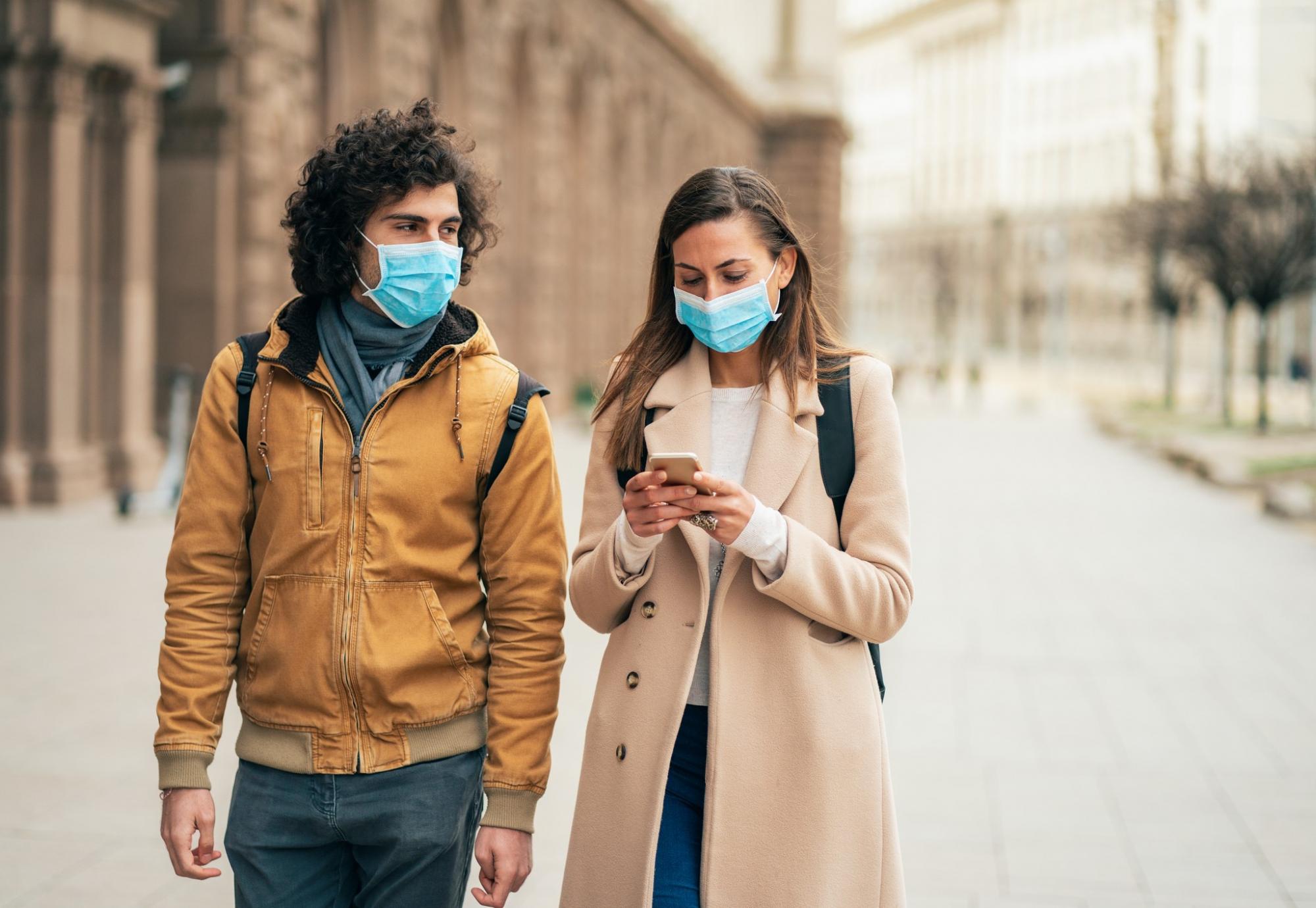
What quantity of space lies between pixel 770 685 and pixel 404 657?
2.10 feet

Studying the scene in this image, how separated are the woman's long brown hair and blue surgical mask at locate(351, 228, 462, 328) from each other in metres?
0.40

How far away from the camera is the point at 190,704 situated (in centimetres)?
268

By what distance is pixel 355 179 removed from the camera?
2717 mm

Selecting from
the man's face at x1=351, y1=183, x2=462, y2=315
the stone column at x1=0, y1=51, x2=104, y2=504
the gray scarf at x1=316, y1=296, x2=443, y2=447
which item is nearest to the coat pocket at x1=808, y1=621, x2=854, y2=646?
the gray scarf at x1=316, y1=296, x2=443, y2=447

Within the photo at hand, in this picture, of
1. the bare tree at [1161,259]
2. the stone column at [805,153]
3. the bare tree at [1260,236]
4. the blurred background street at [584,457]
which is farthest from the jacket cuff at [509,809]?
the stone column at [805,153]

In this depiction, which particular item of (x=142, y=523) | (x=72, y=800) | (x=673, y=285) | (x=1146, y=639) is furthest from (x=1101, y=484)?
(x=673, y=285)

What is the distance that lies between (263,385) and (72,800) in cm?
352

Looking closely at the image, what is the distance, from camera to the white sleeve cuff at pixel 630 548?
2668mm

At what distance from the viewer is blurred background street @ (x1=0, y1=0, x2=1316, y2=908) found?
5.66m

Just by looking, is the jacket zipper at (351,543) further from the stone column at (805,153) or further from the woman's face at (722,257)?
the stone column at (805,153)

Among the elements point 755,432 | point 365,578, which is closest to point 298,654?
point 365,578

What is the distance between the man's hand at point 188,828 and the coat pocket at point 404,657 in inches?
13.2

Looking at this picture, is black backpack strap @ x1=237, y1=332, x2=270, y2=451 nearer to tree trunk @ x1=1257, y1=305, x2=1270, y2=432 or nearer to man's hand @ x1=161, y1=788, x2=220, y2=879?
man's hand @ x1=161, y1=788, x2=220, y2=879

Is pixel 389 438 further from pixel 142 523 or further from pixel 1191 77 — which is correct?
pixel 1191 77
